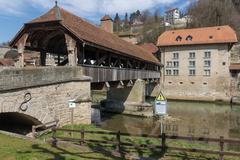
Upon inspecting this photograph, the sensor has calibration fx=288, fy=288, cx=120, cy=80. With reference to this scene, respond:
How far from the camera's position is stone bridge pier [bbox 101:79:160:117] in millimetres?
28719

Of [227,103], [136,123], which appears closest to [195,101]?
[227,103]

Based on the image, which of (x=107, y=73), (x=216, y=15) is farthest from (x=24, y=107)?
(x=216, y=15)

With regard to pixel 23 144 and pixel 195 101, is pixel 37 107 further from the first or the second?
pixel 195 101

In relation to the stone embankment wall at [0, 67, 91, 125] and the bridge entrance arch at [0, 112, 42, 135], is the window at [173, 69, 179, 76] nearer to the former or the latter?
the stone embankment wall at [0, 67, 91, 125]

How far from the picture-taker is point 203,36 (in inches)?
1893

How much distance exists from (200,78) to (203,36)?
23.4 ft

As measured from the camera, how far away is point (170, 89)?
49156mm

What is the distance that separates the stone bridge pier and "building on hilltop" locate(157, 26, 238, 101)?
1891cm

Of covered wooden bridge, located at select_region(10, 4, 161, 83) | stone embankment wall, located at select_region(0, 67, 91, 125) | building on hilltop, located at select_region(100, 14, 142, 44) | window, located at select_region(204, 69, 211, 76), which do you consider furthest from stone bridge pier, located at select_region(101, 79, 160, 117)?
window, located at select_region(204, 69, 211, 76)

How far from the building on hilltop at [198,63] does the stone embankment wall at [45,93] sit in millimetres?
34374

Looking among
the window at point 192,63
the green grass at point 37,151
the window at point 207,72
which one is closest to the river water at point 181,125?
the green grass at point 37,151

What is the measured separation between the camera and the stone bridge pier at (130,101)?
94.2ft

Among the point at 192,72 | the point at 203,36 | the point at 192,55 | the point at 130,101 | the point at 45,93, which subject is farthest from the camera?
the point at 203,36

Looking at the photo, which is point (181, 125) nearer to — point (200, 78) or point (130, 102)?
point (130, 102)
